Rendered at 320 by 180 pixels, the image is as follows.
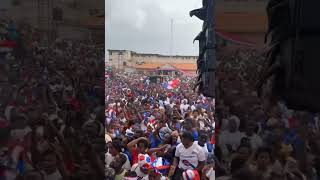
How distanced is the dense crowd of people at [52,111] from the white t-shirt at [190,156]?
1.10 m

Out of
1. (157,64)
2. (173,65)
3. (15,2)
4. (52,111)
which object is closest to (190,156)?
(52,111)

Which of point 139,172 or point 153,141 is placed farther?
point 153,141

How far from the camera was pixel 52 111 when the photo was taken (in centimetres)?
519

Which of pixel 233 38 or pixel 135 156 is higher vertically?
pixel 233 38

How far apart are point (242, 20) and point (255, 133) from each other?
1.13 m

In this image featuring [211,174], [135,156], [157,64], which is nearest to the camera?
[211,174]

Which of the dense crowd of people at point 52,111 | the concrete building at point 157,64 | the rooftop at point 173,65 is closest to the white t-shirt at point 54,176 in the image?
the dense crowd of people at point 52,111

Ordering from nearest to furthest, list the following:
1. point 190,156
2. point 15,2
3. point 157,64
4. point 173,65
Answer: point 15,2, point 190,156, point 173,65, point 157,64

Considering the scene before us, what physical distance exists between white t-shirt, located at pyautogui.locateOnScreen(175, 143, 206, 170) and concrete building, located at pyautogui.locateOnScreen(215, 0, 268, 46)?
1451 mm

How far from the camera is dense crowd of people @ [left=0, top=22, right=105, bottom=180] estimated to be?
199 inches

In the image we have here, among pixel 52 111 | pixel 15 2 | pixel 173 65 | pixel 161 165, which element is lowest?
pixel 161 165

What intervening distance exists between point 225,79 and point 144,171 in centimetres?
147

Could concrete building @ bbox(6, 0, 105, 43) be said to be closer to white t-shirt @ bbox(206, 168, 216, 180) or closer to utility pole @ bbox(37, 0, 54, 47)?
utility pole @ bbox(37, 0, 54, 47)

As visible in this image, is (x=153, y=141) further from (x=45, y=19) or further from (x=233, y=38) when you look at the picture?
(x=45, y=19)
